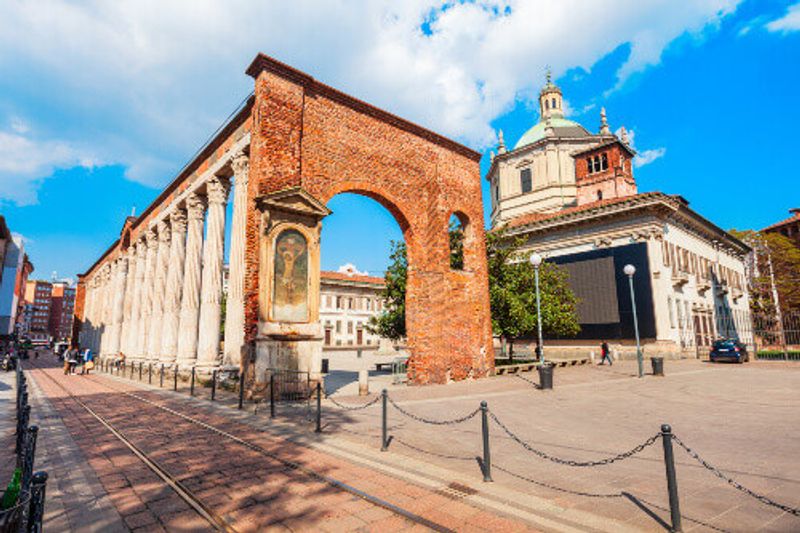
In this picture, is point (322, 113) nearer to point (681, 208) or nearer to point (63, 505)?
point (63, 505)

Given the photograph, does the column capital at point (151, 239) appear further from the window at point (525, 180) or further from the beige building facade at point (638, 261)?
the window at point (525, 180)

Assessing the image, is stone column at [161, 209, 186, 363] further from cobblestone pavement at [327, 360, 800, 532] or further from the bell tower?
the bell tower

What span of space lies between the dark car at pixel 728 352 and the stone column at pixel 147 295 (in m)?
32.3

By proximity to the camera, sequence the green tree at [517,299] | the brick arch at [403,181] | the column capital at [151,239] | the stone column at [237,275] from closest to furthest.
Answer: the brick arch at [403,181]
the stone column at [237,275]
the green tree at [517,299]
the column capital at [151,239]

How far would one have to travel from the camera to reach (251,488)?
474 cm

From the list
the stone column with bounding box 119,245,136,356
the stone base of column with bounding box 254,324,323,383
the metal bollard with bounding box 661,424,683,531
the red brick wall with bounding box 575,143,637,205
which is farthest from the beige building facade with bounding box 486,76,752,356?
the metal bollard with bounding box 661,424,683,531

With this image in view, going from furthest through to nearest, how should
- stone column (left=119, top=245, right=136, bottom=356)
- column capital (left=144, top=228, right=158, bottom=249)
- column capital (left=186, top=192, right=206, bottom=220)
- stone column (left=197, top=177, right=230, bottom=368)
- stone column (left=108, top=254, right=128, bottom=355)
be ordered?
stone column (left=108, top=254, right=128, bottom=355), stone column (left=119, top=245, right=136, bottom=356), column capital (left=144, top=228, right=158, bottom=249), column capital (left=186, top=192, right=206, bottom=220), stone column (left=197, top=177, right=230, bottom=368)

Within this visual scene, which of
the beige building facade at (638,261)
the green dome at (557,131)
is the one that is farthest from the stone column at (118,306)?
the green dome at (557,131)

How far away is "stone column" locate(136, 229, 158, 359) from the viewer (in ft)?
75.2

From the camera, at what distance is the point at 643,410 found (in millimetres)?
9516

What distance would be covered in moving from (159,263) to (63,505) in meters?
20.0

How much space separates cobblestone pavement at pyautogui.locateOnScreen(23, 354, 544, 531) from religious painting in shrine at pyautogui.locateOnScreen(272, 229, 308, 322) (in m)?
4.00

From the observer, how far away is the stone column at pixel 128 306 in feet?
87.9

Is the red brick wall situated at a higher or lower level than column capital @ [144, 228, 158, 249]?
higher
